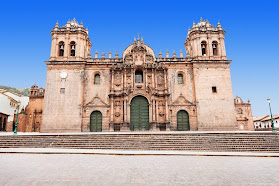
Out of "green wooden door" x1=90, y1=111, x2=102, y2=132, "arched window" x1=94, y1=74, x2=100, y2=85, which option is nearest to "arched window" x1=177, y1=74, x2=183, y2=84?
"arched window" x1=94, y1=74, x2=100, y2=85

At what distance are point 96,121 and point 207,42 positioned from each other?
17.7 m

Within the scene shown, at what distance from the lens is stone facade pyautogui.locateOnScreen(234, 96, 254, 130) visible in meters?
39.2

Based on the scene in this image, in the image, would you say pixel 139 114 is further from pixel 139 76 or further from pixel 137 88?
pixel 139 76

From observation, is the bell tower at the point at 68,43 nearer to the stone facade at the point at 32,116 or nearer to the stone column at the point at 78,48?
the stone column at the point at 78,48

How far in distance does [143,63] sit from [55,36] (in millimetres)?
12227

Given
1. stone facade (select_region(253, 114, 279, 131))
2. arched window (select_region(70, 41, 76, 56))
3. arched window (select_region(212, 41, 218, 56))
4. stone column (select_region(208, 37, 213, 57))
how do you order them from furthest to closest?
1. stone facade (select_region(253, 114, 279, 131))
2. arched window (select_region(212, 41, 218, 56))
3. arched window (select_region(70, 41, 76, 56))
4. stone column (select_region(208, 37, 213, 57))

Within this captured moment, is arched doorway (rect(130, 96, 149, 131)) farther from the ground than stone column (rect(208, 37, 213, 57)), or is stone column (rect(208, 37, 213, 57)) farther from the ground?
stone column (rect(208, 37, 213, 57))

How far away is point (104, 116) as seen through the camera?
23.5 meters

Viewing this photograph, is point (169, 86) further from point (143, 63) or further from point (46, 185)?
point (46, 185)

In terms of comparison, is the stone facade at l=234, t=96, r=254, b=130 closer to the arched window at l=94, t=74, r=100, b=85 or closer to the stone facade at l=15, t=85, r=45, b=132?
the arched window at l=94, t=74, r=100, b=85

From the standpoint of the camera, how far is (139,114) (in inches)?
926

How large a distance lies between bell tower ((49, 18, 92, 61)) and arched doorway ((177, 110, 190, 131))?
553 inches

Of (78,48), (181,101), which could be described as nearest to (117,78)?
(78,48)

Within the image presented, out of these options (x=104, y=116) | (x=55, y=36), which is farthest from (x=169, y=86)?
(x=55, y=36)
